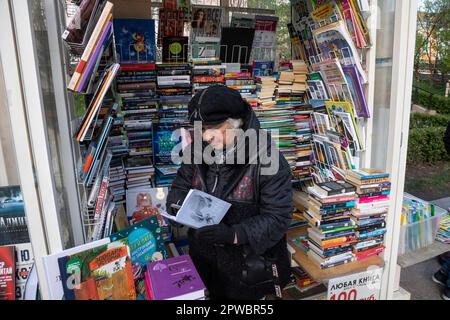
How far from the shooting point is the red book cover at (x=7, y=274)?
1424 mm

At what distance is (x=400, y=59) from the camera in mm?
2016

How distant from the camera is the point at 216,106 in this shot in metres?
1.54

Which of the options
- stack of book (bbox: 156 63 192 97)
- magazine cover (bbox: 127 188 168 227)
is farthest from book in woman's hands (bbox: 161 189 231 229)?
stack of book (bbox: 156 63 192 97)

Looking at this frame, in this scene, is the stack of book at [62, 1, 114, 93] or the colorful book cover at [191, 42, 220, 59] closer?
the stack of book at [62, 1, 114, 93]

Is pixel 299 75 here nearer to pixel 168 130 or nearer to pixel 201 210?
pixel 168 130

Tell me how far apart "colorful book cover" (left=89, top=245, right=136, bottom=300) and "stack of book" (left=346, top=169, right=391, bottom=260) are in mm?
1516

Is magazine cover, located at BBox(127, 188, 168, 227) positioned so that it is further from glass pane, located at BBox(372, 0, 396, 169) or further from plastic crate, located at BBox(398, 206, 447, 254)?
plastic crate, located at BBox(398, 206, 447, 254)

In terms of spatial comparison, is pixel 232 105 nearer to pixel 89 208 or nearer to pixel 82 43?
pixel 82 43

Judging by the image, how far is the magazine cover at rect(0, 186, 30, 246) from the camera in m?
1.45

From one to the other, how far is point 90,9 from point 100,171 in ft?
2.87

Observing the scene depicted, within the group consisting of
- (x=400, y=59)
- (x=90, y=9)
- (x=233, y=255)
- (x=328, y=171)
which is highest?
(x=90, y=9)

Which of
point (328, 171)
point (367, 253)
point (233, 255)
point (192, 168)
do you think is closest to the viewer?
point (233, 255)

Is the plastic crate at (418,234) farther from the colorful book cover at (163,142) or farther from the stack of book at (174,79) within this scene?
the stack of book at (174,79)
